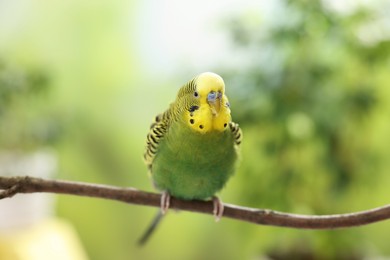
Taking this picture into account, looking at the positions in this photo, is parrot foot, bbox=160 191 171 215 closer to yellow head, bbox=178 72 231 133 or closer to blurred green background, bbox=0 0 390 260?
yellow head, bbox=178 72 231 133

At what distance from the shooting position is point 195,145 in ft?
Result: 2.44

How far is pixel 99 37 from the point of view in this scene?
1.73 meters

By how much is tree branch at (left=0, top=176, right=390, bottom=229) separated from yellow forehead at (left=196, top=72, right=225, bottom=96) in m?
0.24

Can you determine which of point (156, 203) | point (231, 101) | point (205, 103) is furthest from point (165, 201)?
point (231, 101)

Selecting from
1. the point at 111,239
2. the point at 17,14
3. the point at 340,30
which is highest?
the point at 340,30

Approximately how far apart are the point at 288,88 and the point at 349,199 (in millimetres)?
461

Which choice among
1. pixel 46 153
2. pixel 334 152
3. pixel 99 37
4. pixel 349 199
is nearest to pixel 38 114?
pixel 46 153

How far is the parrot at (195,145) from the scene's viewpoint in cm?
62

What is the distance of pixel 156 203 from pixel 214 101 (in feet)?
0.78

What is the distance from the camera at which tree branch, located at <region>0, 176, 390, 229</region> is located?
70 cm

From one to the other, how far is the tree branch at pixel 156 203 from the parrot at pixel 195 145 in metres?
0.05

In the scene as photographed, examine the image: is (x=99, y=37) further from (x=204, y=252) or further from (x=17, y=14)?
(x=204, y=252)

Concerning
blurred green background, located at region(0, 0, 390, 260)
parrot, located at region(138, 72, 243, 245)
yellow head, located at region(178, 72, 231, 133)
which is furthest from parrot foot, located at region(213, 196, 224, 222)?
blurred green background, located at region(0, 0, 390, 260)

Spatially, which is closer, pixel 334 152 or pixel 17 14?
pixel 334 152
